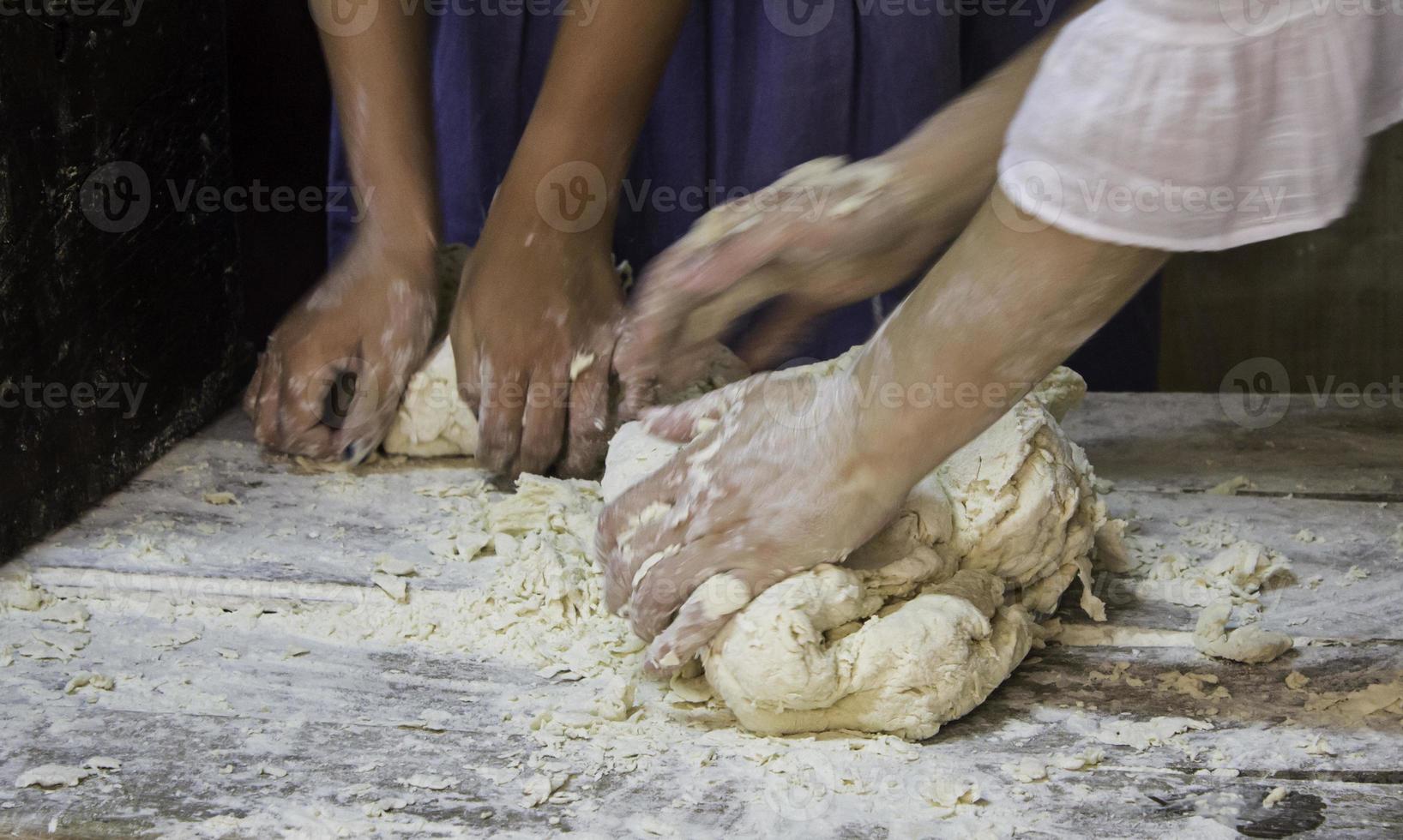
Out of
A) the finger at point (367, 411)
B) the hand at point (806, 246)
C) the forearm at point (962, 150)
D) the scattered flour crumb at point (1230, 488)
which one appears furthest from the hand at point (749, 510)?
the scattered flour crumb at point (1230, 488)

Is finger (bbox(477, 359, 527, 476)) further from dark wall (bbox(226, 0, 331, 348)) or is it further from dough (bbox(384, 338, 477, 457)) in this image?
dark wall (bbox(226, 0, 331, 348))

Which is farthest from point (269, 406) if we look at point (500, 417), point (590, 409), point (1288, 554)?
point (1288, 554)

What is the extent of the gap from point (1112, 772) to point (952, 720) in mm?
132

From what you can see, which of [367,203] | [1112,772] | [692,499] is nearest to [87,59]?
[367,203]

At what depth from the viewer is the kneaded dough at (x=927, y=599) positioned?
932 millimetres

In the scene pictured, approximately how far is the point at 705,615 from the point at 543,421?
0.51m

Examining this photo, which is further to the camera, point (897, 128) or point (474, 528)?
point (897, 128)

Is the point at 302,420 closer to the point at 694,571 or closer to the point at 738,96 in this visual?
the point at 694,571

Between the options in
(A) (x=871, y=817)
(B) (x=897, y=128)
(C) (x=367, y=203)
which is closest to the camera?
(A) (x=871, y=817)

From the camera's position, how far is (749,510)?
99cm

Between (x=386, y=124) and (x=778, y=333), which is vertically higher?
(x=386, y=124)

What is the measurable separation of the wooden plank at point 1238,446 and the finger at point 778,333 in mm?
419

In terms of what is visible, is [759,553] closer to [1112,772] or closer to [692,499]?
[692,499]

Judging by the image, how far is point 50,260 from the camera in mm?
1251
